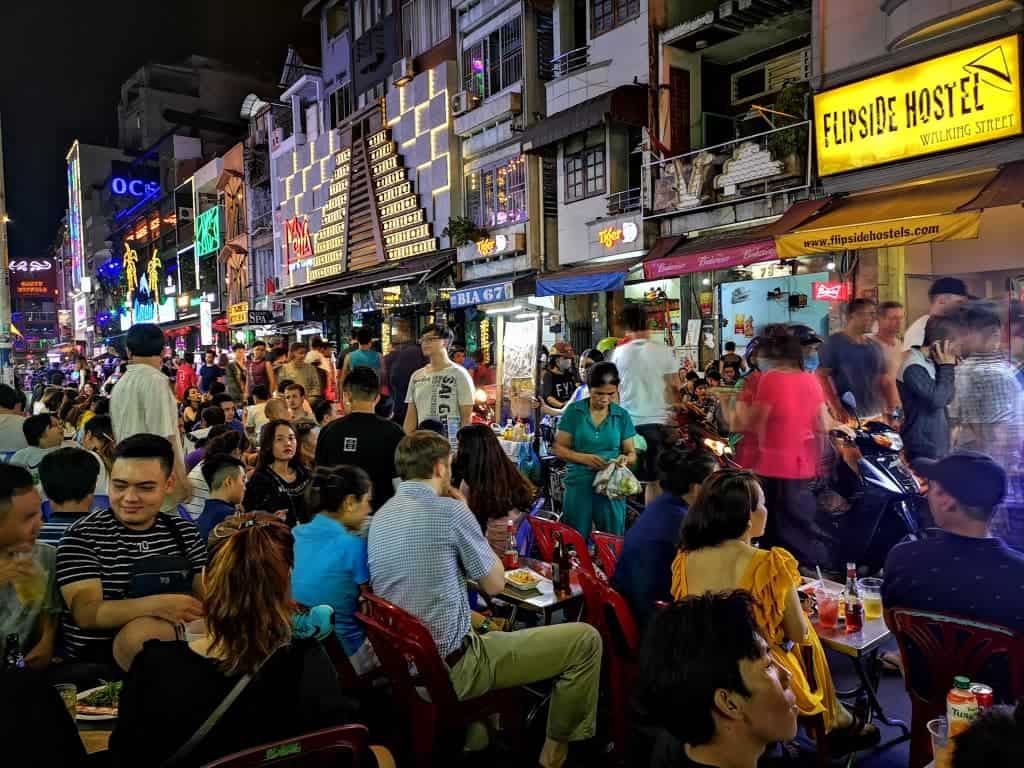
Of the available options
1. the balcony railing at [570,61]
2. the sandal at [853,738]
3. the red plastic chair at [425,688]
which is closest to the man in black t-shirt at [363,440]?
the red plastic chair at [425,688]

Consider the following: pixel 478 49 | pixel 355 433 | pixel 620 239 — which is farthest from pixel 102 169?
pixel 355 433

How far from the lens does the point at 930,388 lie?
237 inches

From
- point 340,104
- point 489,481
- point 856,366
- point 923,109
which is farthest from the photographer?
point 340,104

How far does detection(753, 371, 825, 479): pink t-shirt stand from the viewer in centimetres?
577

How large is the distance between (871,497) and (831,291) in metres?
6.72

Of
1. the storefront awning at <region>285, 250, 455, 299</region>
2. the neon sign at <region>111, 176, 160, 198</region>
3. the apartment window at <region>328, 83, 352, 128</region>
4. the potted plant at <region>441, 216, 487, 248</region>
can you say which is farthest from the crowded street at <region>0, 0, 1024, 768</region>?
the neon sign at <region>111, 176, 160, 198</region>

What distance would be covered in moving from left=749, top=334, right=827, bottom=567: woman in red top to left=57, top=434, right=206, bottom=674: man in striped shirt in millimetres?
4311

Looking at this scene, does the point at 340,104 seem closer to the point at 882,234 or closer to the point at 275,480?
the point at 882,234

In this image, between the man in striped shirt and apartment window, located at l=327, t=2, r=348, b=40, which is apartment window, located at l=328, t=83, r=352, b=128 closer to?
apartment window, located at l=327, t=2, r=348, b=40

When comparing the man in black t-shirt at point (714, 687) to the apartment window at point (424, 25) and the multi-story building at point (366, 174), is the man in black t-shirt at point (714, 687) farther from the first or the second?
the apartment window at point (424, 25)

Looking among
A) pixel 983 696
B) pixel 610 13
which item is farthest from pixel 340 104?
pixel 983 696

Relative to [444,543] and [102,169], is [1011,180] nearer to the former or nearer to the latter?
[444,543]

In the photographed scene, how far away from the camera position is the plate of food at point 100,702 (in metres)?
2.93

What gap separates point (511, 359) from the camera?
46.0ft
